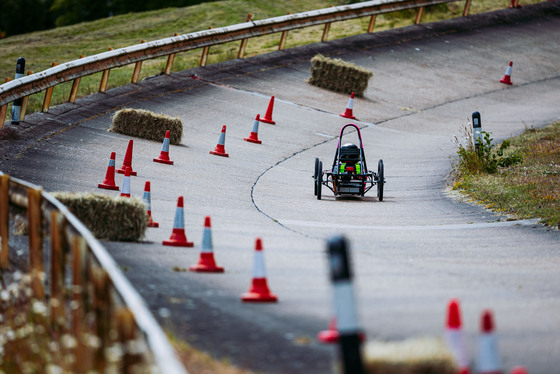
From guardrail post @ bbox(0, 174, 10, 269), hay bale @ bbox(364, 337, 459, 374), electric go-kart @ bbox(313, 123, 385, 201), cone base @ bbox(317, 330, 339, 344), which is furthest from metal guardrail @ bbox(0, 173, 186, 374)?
electric go-kart @ bbox(313, 123, 385, 201)

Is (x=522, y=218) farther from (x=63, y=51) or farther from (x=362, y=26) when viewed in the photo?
(x=63, y=51)

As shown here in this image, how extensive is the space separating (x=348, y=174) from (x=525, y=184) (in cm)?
311

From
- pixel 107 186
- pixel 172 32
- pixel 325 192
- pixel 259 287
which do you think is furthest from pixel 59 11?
pixel 259 287

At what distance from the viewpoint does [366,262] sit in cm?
1072

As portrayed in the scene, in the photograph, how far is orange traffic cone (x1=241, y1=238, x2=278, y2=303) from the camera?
27.4 ft

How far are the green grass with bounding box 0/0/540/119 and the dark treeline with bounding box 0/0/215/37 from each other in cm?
1290

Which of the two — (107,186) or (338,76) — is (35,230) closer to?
(107,186)

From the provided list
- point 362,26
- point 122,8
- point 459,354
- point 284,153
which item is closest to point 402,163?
point 284,153

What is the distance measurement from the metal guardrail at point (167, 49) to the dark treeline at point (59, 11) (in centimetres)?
3082

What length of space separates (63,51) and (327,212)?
91.8ft

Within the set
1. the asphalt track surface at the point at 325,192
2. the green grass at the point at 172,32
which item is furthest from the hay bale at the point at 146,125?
the green grass at the point at 172,32

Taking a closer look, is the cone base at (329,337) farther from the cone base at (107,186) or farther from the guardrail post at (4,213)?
the cone base at (107,186)

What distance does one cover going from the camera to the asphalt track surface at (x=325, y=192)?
7711 mm

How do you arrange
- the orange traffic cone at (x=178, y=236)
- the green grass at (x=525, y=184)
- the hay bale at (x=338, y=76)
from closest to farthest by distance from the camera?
the orange traffic cone at (x=178, y=236) < the green grass at (x=525, y=184) < the hay bale at (x=338, y=76)
